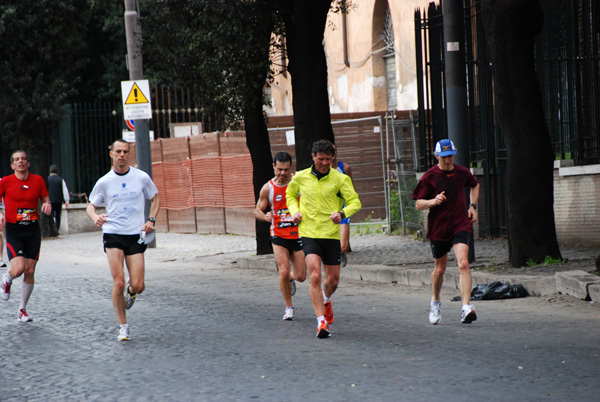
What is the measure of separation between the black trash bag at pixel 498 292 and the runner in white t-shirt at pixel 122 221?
4.05m

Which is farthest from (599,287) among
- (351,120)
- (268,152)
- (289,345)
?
(351,120)

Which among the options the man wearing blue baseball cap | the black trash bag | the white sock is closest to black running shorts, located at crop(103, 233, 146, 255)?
the white sock

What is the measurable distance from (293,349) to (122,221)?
220 centimetres

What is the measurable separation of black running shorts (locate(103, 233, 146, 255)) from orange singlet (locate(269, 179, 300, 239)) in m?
1.62

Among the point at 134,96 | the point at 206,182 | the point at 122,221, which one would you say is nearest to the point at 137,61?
the point at 134,96

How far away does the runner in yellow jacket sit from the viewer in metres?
8.91

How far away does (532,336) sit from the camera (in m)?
8.20

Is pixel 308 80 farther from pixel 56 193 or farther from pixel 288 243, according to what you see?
pixel 56 193

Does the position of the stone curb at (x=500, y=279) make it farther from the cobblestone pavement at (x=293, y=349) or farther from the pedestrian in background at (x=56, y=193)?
the pedestrian in background at (x=56, y=193)

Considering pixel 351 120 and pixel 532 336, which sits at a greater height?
pixel 351 120

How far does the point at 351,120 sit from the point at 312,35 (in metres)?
6.95

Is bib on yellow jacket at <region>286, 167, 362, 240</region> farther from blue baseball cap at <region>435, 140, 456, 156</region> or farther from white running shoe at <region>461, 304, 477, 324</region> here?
white running shoe at <region>461, 304, 477, 324</region>

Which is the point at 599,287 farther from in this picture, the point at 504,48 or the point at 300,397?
the point at 300,397

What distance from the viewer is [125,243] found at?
902 cm
